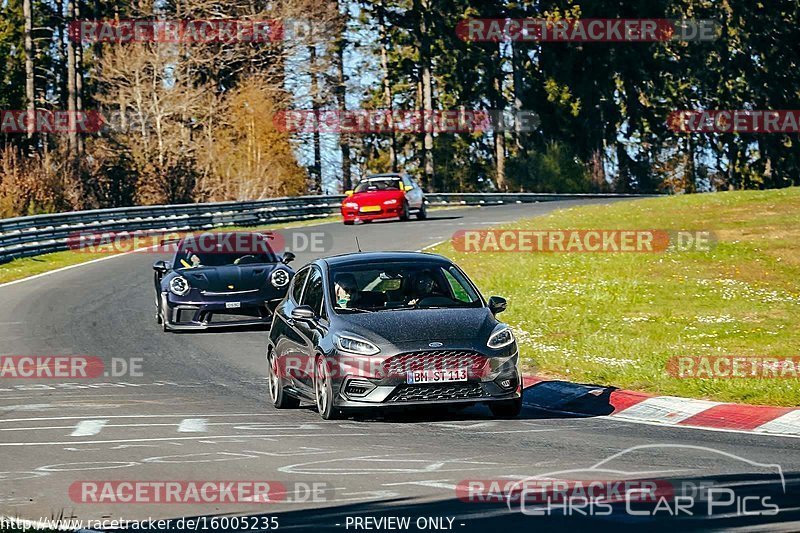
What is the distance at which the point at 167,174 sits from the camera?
50.2m

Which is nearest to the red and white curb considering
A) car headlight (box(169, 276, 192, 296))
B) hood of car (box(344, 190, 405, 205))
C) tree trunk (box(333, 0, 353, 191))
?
car headlight (box(169, 276, 192, 296))

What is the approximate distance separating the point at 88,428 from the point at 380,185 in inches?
1250

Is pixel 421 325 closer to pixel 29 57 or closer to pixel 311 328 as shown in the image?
pixel 311 328

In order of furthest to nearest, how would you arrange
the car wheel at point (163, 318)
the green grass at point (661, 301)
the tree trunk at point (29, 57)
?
the tree trunk at point (29, 57) → the car wheel at point (163, 318) → the green grass at point (661, 301)

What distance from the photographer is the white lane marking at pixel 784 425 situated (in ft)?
36.5

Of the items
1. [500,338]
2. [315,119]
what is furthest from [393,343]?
[315,119]

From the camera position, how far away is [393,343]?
12.1 meters

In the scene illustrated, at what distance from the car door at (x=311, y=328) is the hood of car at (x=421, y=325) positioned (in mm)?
323

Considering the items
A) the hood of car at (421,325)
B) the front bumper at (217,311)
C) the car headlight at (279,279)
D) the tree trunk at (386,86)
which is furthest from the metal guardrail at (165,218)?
the hood of car at (421,325)

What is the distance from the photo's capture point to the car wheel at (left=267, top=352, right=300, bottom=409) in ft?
45.0

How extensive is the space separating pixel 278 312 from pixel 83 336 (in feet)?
23.8

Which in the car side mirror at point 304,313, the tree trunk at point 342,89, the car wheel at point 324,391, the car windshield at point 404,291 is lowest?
the car wheel at point 324,391

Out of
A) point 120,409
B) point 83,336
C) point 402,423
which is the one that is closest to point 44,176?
point 83,336

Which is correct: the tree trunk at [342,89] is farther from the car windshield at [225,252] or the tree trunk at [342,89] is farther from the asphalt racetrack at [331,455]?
the asphalt racetrack at [331,455]
